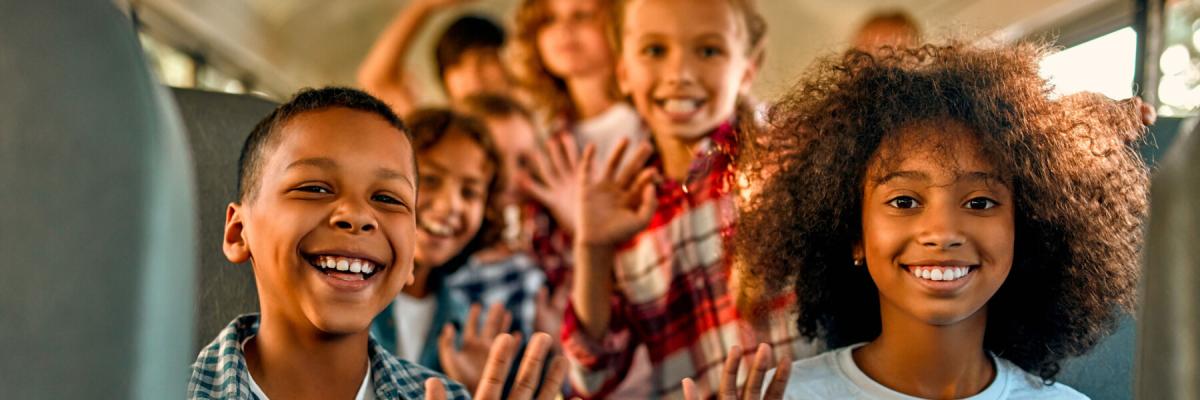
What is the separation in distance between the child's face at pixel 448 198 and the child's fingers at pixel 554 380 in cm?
123

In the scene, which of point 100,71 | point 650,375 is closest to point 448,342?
point 650,375

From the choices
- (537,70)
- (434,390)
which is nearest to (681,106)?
(434,390)

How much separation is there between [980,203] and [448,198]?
4.47 feet

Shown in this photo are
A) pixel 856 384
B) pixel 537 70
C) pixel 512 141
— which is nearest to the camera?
pixel 856 384

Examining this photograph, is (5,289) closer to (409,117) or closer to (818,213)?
(818,213)

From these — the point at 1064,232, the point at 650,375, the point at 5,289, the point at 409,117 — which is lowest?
the point at 650,375

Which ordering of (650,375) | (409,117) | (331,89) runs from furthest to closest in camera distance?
1. (409,117)
2. (650,375)
3. (331,89)

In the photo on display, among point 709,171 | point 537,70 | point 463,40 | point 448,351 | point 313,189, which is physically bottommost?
point 448,351

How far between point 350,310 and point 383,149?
17 cm

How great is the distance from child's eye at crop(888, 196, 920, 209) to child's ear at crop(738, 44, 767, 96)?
788 millimetres

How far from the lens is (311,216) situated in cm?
122

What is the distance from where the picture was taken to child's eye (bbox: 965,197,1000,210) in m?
1.32

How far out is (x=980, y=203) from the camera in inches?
52.0

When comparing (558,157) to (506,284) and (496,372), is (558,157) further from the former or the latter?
(496,372)
